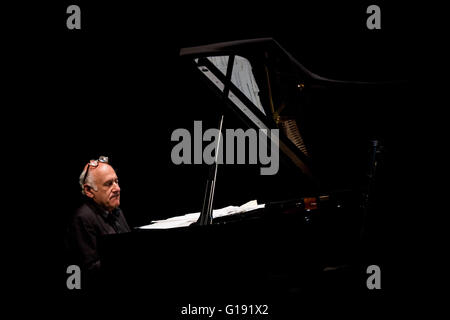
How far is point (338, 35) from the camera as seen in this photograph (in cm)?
362

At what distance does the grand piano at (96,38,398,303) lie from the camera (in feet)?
6.00

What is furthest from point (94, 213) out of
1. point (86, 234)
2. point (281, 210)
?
point (281, 210)

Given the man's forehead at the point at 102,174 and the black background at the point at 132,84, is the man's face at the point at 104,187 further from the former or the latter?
the black background at the point at 132,84

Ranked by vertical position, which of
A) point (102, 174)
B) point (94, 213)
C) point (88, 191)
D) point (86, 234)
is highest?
point (102, 174)

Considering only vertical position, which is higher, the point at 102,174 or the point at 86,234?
the point at 102,174

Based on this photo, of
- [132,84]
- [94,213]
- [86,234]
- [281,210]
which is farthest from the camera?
[132,84]

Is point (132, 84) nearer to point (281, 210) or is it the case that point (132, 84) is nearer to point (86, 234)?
point (86, 234)

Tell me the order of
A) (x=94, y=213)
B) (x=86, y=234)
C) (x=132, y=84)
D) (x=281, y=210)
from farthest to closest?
(x=132, y=84) < (x=94, y=213) < (x=86, y=234) < (x=281, y=210)

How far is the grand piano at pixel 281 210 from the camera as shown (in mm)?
1828

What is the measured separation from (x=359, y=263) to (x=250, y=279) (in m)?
0.63

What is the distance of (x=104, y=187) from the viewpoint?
266 cm

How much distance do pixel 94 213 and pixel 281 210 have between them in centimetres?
123

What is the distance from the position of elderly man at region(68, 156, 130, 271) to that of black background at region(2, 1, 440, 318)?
791mm
